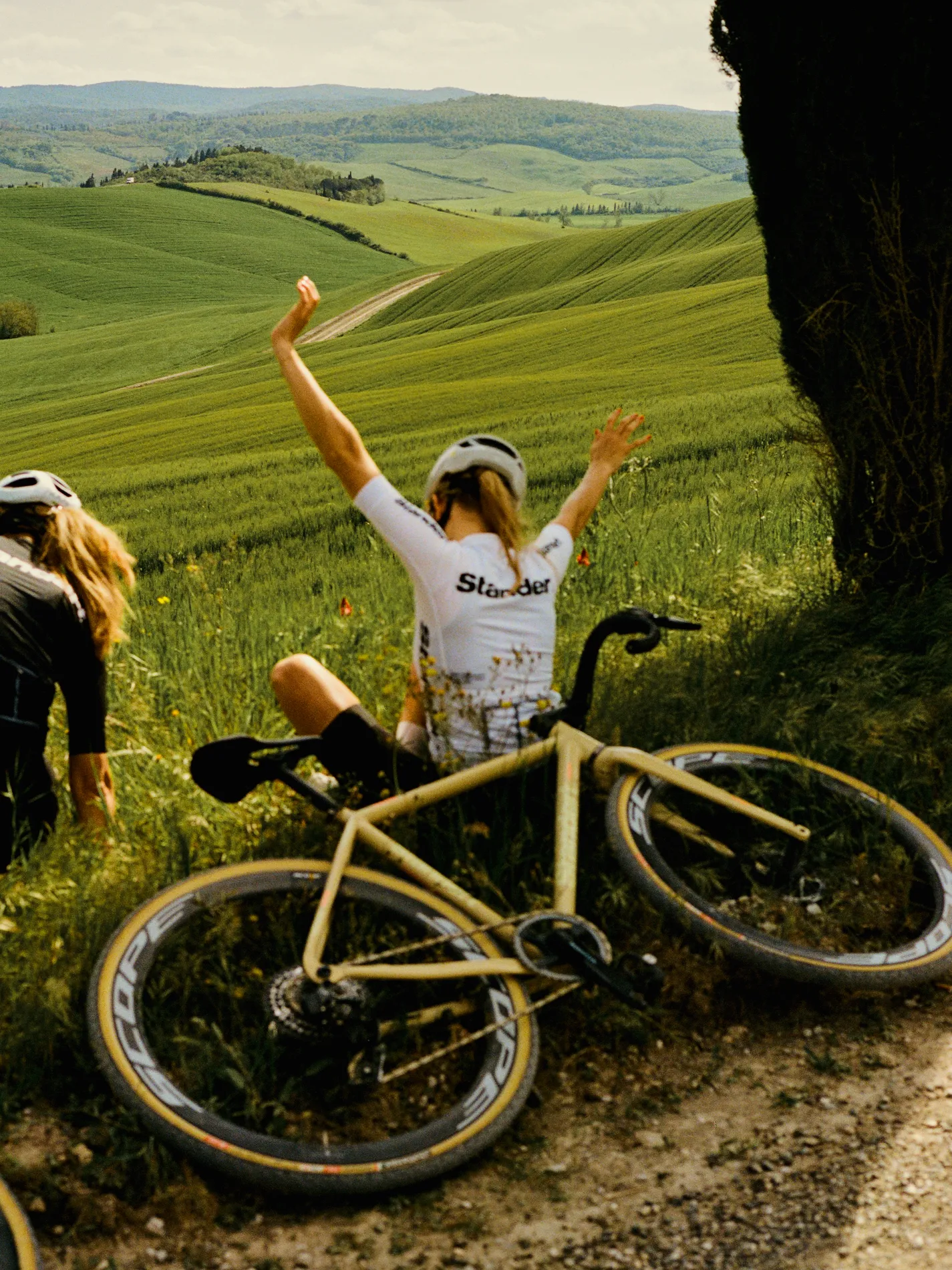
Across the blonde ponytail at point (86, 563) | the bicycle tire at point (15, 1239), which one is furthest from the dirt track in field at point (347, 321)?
the bicycle tire at point (15, 1239)

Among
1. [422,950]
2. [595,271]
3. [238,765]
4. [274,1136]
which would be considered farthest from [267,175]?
[274,1136]

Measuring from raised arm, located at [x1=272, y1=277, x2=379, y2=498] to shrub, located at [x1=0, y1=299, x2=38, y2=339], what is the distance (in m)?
90.6

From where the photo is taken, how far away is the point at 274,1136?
3.14 meters

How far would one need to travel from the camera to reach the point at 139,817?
454cm

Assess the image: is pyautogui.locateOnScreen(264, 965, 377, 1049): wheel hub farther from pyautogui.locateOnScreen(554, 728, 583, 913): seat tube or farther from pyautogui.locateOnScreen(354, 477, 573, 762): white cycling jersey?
pyautogui.locateOnScreen(354, 477, 573, 762): white cycling jersey

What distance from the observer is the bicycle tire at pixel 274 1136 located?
2945 mm

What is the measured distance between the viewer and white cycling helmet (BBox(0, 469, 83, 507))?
Answer: 14.3 ft

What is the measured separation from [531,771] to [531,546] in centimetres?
79

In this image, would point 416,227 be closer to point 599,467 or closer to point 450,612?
point 599,467

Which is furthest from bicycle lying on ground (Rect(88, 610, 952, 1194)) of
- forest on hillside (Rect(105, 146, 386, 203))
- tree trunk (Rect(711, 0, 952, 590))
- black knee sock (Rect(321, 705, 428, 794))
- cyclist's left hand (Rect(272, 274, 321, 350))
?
forest on hillside (Rect(105, 146, 386, 203))

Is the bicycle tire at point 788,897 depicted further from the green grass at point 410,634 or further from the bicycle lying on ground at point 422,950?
the green grass at point 410,634

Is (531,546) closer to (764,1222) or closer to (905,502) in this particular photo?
(764,1222)

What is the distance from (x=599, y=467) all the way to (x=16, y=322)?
300ft

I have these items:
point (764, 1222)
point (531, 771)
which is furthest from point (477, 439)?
point (764, 1222)
